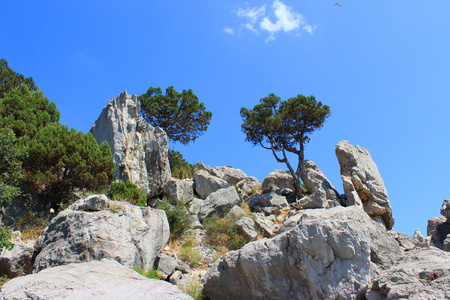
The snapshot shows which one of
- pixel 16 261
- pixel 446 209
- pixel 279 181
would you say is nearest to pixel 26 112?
pixel 16 261

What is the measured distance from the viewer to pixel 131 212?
11344 mm

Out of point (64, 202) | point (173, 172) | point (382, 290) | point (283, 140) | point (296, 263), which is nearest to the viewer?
point (382, 290)

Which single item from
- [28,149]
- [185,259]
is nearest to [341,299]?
[185,259]

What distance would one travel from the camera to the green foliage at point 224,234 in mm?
16125

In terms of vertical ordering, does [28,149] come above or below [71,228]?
above

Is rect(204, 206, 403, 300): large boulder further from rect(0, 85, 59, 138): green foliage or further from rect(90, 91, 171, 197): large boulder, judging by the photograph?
rect(0, 85, 59, 138): green foliage

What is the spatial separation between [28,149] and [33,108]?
19.8 ft

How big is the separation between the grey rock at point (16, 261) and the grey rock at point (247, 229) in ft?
30.1

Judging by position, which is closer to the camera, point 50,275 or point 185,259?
point 50,275

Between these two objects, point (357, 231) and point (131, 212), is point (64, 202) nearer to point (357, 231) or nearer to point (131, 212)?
point (131, 212)

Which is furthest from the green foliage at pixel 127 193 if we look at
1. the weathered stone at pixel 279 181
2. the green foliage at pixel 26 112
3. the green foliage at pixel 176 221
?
the weathered stone at pixel 279 181

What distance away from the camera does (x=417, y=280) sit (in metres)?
6.89

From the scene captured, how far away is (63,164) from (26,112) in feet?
19.1

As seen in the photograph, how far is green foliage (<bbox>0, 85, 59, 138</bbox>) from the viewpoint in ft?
56.1
